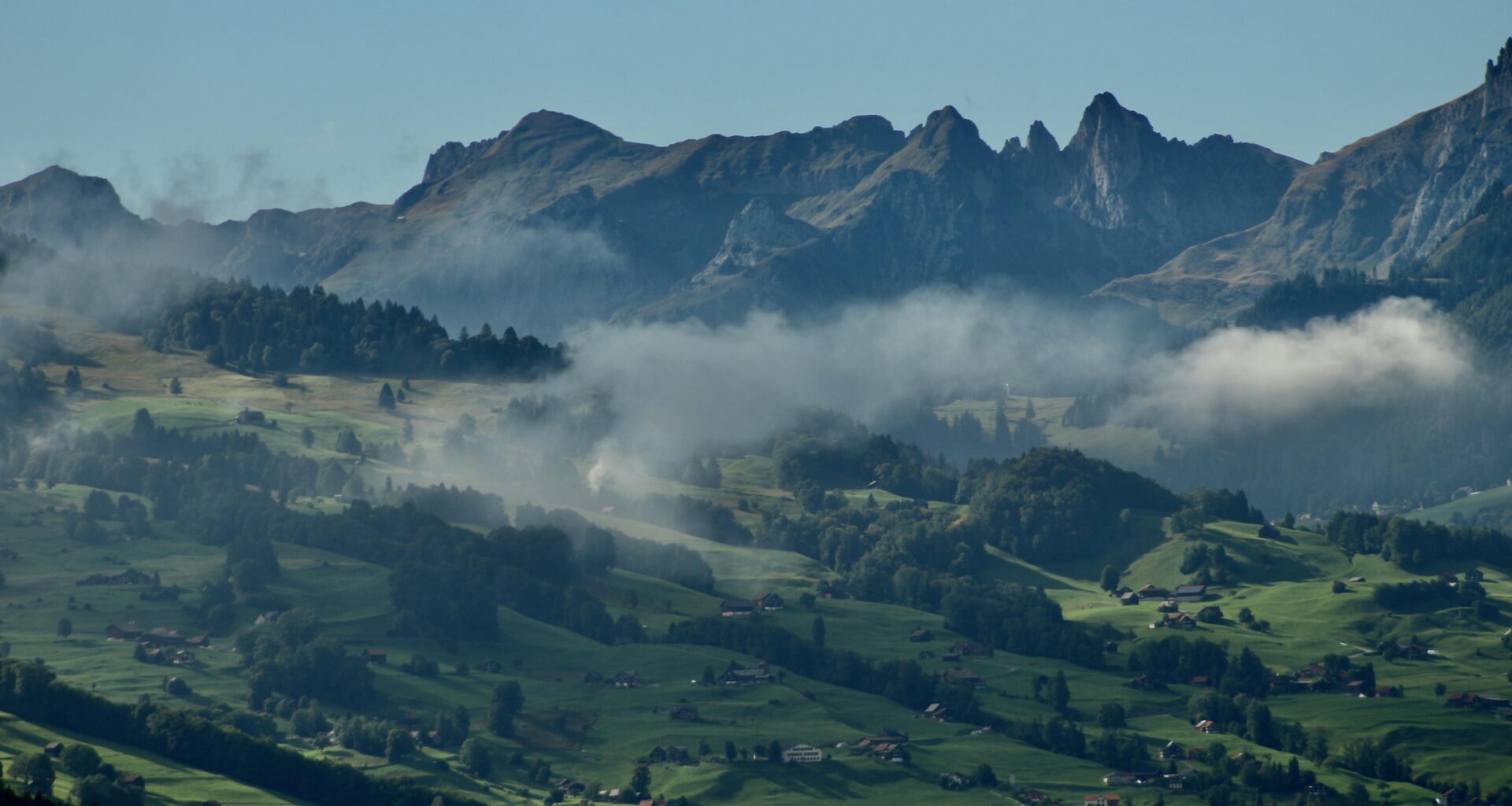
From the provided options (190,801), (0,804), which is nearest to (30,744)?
(190,801)

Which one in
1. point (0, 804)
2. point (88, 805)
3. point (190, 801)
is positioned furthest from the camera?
point (190, 801)

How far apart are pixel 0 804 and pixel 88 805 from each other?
44216 millimetres

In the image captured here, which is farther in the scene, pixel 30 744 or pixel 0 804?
pixel 30 744

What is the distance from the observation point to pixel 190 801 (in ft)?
625

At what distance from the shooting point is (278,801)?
198 m

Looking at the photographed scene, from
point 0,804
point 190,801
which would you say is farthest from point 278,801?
point 0,804

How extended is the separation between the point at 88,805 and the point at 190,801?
20619mm

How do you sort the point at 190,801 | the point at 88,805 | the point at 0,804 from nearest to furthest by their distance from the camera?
the point at 0,804
the point at 88,805
the point at 190,801

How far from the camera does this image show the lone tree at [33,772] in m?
181

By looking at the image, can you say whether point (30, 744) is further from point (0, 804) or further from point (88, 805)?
point (0, 804)

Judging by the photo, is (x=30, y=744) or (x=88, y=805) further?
(x=30, y=744)

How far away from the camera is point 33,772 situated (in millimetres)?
182125

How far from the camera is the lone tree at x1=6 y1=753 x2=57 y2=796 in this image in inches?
7111

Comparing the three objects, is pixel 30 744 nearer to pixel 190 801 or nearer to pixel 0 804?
pixel 190 801
